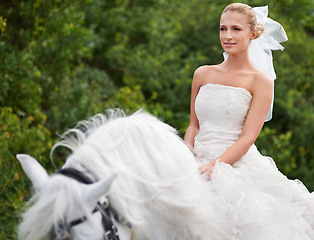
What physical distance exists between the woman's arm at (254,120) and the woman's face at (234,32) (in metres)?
0.26

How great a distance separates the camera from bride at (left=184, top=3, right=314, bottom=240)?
9.71ft

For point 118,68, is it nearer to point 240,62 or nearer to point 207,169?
point 240,62

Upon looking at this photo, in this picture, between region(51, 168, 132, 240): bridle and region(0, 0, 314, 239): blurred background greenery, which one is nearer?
region(51, 168, 132, 240): bridle

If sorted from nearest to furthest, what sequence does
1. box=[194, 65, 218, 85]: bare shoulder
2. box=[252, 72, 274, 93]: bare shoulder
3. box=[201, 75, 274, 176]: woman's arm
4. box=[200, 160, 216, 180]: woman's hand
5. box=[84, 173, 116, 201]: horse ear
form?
box=[84, 173, 116, 201]: horse ear < box=[200, 160, 216, 180]: woman's hand < box=[201, 75, 274, 176]: woman's arm < box=[252, 72, 274, 93]: bare shoulder < box=[194, 65, 218, 85]: bare shoulder

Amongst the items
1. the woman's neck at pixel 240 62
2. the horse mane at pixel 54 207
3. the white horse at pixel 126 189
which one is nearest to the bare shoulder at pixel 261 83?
the woman's neck at pixel 240 62

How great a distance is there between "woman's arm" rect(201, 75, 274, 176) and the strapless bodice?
0.07 m

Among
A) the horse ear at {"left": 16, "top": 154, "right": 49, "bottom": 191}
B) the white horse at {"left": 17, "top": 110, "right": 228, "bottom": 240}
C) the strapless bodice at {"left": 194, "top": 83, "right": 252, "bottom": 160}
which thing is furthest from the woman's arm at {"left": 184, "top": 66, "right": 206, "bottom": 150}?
the horse ear at {"left": 16, "top": 154, "right": 49, "bottom": 191}

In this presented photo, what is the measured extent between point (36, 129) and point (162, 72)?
14.2ft

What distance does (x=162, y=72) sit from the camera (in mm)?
10430

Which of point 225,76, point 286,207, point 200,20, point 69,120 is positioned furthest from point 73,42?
point 286,207

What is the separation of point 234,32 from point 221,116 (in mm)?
561

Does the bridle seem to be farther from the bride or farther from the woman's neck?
the woman's neck

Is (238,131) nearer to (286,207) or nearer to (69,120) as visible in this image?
(286,207)

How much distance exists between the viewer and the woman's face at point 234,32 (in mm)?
3393
